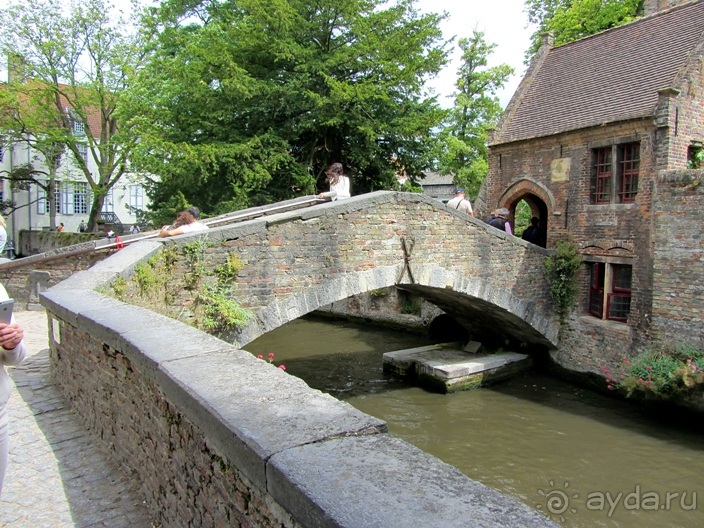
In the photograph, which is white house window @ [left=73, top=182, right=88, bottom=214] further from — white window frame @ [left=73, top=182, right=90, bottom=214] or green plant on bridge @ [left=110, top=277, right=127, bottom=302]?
green plant on bridge @ [left=110, top=277, right=127, bottom=302]

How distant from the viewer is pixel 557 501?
797 centimetres

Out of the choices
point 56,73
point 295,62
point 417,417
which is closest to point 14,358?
point 417,417

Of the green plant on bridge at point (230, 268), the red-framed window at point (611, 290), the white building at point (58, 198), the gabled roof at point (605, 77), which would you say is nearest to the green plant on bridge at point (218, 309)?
the green plant on bridge at point (230, 268)

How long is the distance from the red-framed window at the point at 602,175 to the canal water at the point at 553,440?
4449 mm

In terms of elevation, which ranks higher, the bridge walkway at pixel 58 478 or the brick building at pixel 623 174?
the brick building at pixel 623 174

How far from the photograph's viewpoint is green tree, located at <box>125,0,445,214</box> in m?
14.4

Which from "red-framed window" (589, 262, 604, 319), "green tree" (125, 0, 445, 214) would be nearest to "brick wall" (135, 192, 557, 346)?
"red-framed window" (589, 262, 604, 319)

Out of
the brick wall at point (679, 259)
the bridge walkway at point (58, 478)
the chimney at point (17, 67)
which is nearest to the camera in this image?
the bridge walkway at point (58, 478)

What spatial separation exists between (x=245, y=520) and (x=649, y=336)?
36.7ft

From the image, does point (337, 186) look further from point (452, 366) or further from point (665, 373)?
point (665, 373)

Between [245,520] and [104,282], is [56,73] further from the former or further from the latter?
[245,520]

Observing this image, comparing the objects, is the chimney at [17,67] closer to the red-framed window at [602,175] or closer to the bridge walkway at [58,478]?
the bridge walkway at [58,478]

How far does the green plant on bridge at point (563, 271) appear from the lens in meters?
12.6

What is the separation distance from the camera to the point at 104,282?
210 inches
